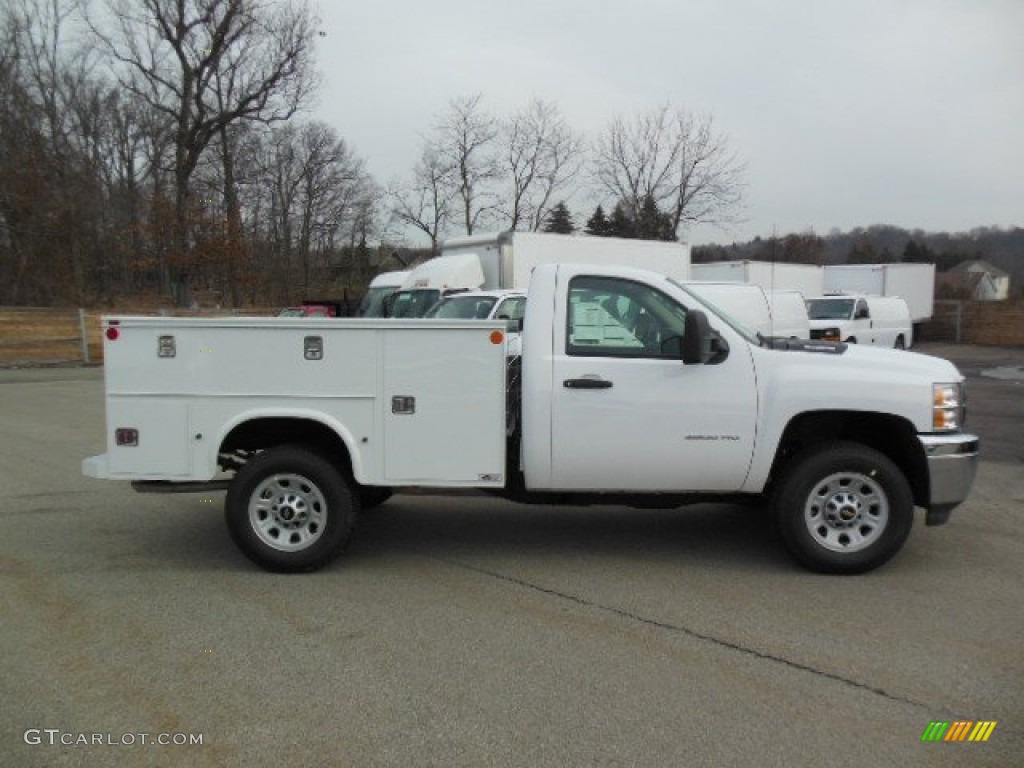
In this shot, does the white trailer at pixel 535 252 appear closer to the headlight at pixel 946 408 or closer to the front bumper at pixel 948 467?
the headlight at pixel 946 408

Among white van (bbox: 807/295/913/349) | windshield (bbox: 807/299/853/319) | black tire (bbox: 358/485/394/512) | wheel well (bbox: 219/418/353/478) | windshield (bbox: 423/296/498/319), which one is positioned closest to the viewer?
wheel well (bbox: 219/418/353/478)

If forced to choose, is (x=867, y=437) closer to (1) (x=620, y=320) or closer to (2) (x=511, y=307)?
(1) (x=620, y=320)

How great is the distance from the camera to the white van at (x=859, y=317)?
23.3 metres

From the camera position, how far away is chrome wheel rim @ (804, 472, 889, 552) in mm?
5254

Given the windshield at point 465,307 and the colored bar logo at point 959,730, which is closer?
the colored bar logo at point 959,730

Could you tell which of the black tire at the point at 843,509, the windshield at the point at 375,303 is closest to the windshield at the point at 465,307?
the windshield at the point at 375,303

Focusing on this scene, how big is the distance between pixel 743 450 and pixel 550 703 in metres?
2.29

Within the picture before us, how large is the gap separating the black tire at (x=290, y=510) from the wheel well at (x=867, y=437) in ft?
9.61

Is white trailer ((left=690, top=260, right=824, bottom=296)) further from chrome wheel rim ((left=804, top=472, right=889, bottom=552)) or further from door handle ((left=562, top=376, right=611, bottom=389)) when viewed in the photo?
door handle ((left=562, top=376, right=611, bottom=389))

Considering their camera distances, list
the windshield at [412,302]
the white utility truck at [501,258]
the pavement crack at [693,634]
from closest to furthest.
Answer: the pavement crack at [693,634]
the windshield at [412,302]
the white utility truck at [501,258]

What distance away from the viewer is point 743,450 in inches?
205

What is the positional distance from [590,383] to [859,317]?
20.9m

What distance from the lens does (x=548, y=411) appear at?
521cm

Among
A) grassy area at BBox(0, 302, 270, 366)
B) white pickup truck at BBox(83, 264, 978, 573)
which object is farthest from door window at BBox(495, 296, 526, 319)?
grassy area at BBox(0, 302, 270, 366)
